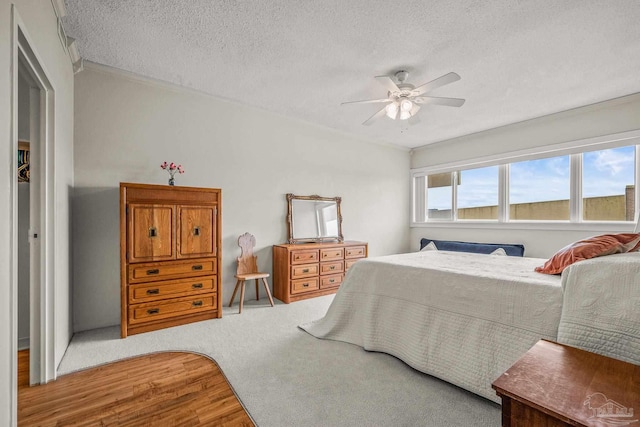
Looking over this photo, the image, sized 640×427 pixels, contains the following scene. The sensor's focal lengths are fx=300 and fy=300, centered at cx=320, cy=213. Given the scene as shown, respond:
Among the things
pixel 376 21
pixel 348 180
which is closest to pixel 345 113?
pixel 348 180

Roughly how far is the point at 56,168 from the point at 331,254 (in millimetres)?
3161

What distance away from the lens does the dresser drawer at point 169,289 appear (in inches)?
111

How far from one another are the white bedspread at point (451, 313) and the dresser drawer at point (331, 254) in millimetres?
1444

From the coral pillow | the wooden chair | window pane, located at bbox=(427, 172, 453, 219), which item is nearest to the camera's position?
the coral pillow

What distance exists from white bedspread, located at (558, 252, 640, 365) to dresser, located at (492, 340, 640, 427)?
25 centimetres

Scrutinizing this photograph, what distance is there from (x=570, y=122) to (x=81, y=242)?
594 centimetres

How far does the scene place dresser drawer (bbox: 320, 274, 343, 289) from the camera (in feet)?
14.0

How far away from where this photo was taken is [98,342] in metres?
2.63

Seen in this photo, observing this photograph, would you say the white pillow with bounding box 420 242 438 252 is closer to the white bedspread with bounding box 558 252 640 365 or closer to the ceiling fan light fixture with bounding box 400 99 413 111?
the ceiling fan light fixture with bounding box 400 99 413 111

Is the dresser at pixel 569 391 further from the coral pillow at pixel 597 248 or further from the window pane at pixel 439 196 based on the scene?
the window pane at pixel 439 196

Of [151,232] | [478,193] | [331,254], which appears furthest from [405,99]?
[478,193]

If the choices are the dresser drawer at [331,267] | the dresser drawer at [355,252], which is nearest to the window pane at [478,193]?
the dresser drawer at [355,252]

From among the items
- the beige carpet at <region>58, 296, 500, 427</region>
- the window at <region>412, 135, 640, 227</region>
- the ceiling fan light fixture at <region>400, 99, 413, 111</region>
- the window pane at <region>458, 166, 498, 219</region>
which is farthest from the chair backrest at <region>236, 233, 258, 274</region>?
the window pane at <region>458, 166, 498, 219</region>

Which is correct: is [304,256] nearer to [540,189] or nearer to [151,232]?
[151,232]
